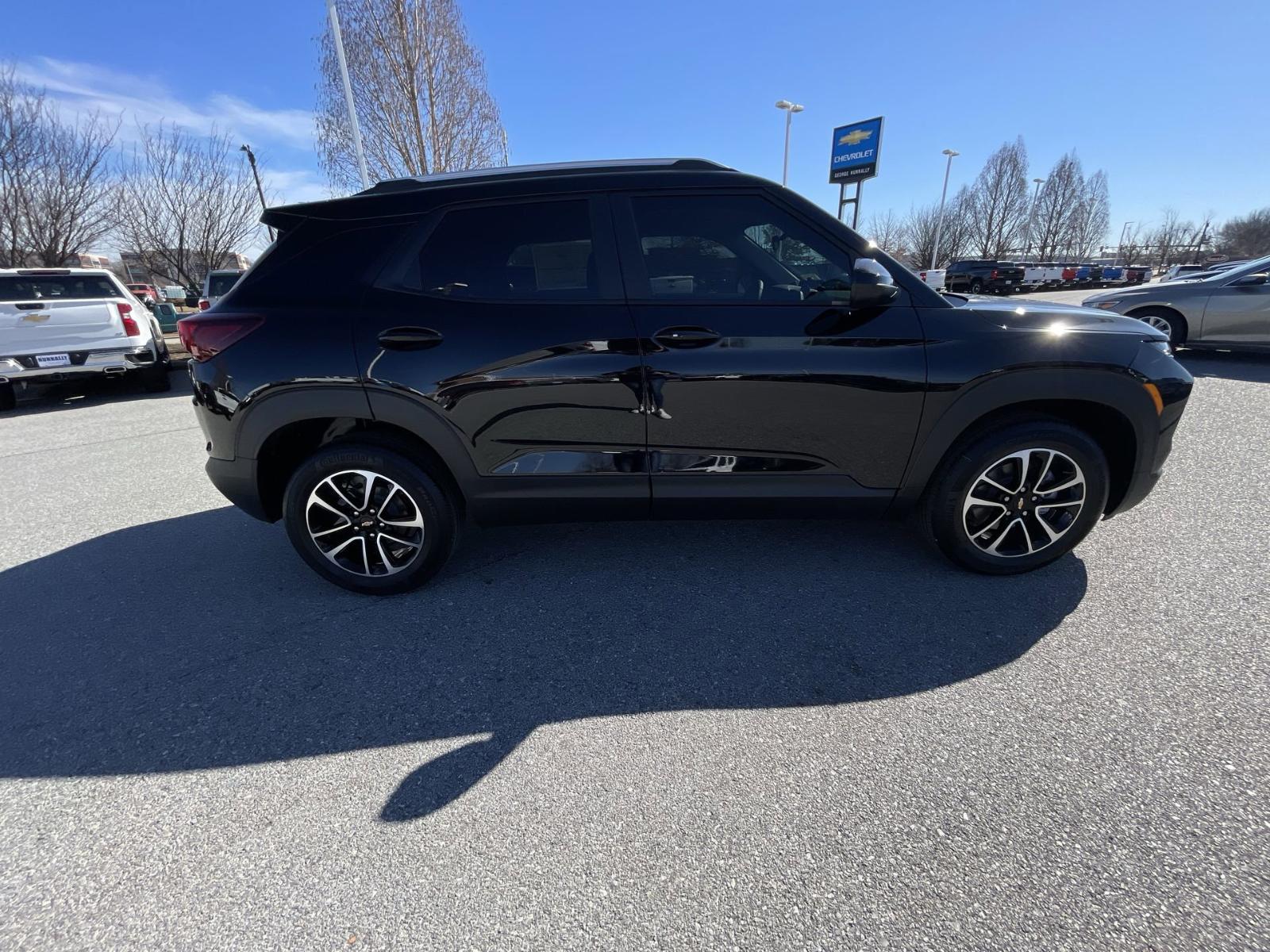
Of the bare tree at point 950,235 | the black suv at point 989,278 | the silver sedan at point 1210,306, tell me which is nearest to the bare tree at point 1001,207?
the bare tree at point 950,235

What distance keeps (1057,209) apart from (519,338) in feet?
239

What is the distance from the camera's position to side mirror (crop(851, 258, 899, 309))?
7.72ft

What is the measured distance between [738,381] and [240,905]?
2.41 m

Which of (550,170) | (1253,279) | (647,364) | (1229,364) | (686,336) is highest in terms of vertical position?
(550,170)

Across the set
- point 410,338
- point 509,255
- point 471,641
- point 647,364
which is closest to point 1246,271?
point 647,364

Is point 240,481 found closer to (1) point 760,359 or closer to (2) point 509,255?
(2) point 509,255

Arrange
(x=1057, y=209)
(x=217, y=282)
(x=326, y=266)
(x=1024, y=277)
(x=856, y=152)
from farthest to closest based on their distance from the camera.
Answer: (x=1057, y=209), (x=1024, y=277), (x=856, y=152), (x=217, y=282), (x=326, y=266)

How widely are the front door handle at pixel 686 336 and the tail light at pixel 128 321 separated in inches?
348

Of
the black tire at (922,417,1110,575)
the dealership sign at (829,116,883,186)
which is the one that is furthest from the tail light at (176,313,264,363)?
the dealership sign at (829,116,883,186)

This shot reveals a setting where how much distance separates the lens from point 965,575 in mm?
2959

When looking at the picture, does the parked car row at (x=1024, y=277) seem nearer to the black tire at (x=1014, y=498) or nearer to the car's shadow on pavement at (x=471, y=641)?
the black tire at (x=1014, y=498)

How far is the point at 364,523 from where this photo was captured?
9.46ft

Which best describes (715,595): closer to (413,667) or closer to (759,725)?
(759,725)

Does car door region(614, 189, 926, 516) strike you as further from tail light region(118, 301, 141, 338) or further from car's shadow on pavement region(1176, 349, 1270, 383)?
tail light region(118, 301, 141, 338)
